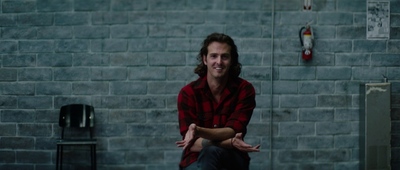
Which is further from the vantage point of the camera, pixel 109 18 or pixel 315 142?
pixel 315 142

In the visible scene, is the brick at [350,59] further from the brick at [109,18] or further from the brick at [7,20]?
the brick at [7,20]

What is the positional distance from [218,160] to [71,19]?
8.94ft

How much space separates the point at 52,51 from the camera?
4.70 meters

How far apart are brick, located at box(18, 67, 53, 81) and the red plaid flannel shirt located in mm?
2307

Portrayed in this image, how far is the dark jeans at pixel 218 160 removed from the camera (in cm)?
258

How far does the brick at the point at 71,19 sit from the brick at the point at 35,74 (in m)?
0.50

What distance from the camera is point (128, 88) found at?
4.70 meters

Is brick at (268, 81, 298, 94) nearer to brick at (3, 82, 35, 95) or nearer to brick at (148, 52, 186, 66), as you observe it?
brick at (148, 52, 186, 66)

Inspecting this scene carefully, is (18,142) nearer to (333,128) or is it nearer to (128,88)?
(128,88)

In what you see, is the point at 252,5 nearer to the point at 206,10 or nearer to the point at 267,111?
the point at 206,10

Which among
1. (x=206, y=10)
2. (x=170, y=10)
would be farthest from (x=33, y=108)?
(x=206, y=10)

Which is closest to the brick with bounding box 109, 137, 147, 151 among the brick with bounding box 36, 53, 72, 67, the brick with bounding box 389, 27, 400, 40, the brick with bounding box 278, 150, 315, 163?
the brick with bounding box 36, 53, 72, 67

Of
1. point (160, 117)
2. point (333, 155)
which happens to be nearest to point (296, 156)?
point (333, 155)

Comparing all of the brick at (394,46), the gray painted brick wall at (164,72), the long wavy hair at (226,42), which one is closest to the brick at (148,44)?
the gray painted brick wall at (164,72)
